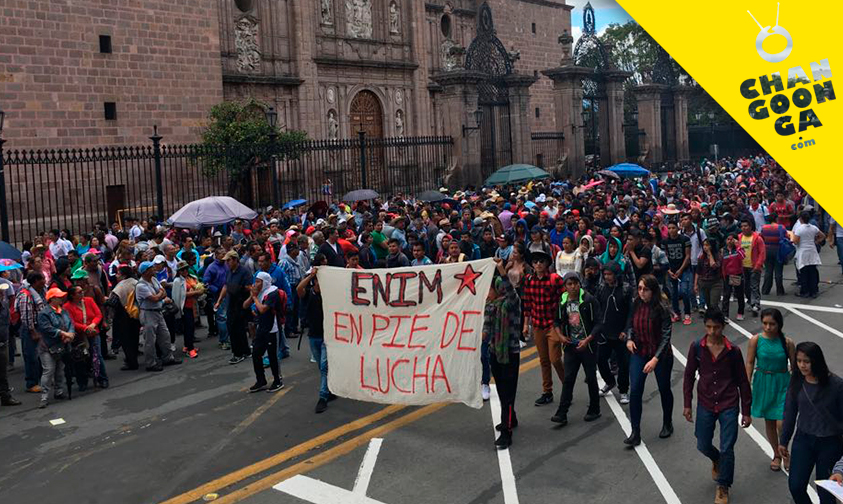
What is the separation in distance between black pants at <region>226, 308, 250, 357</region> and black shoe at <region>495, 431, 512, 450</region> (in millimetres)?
4685

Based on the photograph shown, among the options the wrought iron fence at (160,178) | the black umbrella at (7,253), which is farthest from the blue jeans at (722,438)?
the wrought iron fence at (160,178)

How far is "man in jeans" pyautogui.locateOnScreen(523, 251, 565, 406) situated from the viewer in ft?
29.6

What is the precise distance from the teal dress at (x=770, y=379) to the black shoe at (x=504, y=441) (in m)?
2.27

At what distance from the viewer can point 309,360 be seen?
468 inches

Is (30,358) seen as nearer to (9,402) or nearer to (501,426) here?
(9,402)

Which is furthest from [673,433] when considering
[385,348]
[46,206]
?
[46,206]

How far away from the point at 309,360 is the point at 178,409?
2452 millimetres

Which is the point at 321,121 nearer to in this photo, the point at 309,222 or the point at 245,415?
the point at 309,222

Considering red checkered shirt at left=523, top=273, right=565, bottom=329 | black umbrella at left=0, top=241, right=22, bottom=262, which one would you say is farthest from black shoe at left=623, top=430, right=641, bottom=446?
black umbrella at left=0, top=241, right=22, bottom=262

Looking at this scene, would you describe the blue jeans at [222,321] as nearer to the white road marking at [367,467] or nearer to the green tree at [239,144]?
the white road marking at [367,467]

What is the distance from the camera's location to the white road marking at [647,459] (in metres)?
6.82

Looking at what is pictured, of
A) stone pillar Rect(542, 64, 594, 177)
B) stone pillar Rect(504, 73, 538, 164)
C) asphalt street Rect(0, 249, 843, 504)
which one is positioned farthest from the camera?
stone pillar Rect(542, 64, 594, 177)

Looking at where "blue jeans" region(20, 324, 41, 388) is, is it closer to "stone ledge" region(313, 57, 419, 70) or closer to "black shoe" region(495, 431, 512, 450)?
"black shoe" region(495, 431, 512, 450)

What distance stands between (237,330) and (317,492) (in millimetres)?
4800
